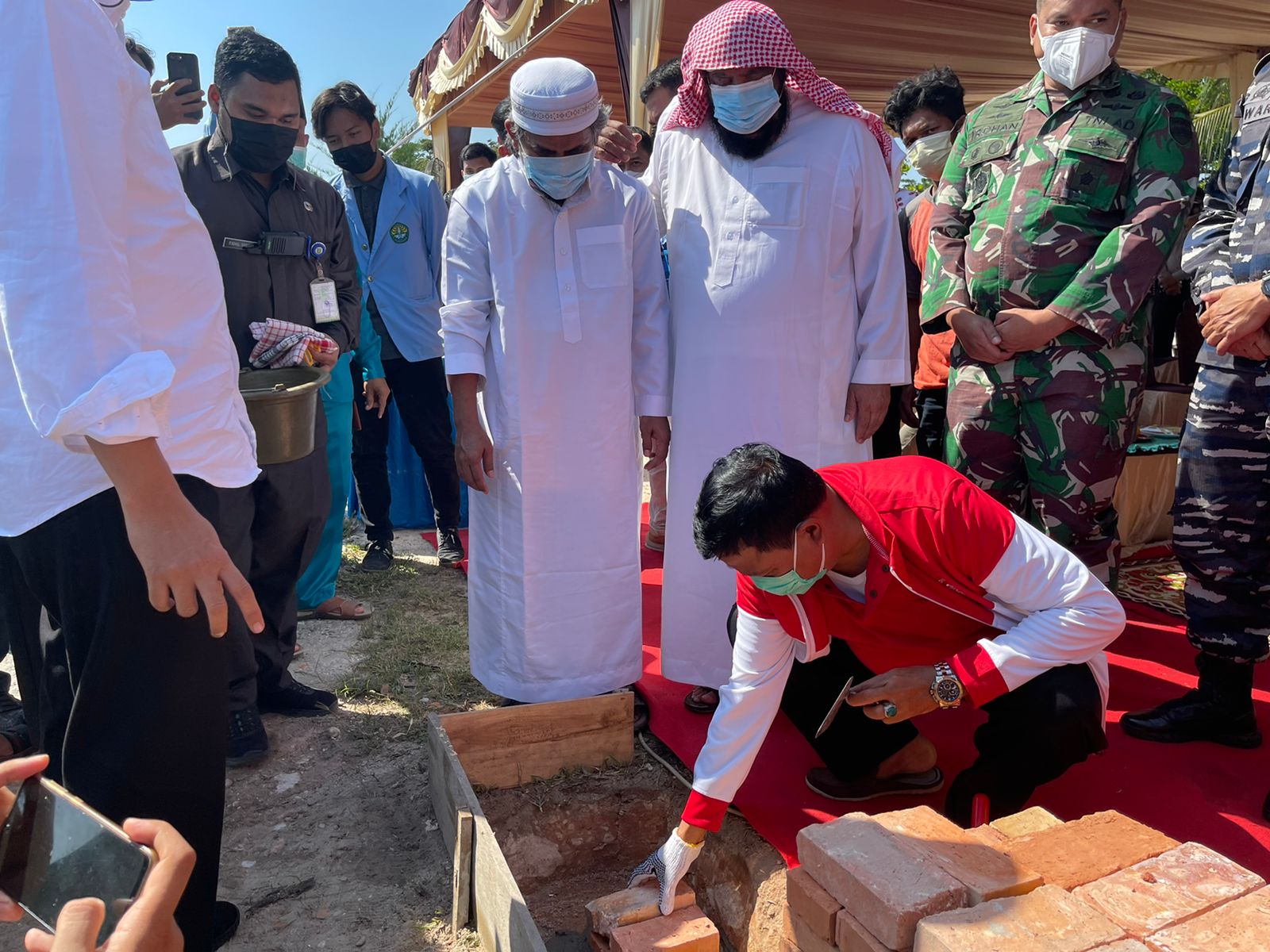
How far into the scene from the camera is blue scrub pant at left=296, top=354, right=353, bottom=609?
3879 millimetres

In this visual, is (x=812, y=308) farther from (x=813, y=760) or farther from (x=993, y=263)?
(x=813, y=760)

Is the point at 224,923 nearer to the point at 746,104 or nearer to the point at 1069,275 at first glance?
the point at 746,104

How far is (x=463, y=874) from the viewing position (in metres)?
2.19

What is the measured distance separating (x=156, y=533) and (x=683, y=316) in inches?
75.9

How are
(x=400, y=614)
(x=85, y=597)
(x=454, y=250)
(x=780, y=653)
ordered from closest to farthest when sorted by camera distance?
1. (x=85, y=597)
2. (x=780, y=653)
3. (x=454, y=250)
4. (x=400, y=614)

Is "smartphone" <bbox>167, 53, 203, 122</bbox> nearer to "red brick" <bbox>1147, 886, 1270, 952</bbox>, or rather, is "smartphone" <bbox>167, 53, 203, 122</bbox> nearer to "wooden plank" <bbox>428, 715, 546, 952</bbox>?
"wooden plank" <bbox>428, 715, 546, 952</bbox>

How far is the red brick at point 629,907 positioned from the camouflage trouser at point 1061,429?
4.97 ft

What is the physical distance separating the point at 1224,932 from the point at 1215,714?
1.35 metres

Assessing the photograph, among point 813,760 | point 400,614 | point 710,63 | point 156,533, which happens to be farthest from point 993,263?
point 400,614

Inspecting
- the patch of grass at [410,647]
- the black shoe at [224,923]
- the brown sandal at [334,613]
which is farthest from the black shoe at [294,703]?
the black shoe at [224,923]

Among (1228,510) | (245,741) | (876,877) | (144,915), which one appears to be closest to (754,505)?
(876,877)

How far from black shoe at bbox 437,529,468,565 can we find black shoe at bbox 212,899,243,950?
8.91 ft

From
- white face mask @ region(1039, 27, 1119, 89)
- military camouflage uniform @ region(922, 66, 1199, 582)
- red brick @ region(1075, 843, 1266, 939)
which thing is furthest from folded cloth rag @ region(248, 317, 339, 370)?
red brick @ region(1075, 843, 1266, 939)

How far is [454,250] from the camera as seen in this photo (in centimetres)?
283
